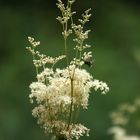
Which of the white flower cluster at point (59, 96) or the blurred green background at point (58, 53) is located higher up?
the blurred green background at point (58, 53)

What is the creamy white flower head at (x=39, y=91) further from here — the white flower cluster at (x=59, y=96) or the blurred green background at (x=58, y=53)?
the blurred green background at (x=58, y=53)

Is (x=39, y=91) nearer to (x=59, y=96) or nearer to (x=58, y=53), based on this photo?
(x=59, y=96)

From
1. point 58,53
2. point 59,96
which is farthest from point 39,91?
point 58,53

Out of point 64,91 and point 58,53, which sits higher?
point 58,53

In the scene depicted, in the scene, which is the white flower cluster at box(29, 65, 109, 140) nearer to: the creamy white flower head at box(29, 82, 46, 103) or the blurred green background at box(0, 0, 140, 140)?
the creamy white flower head at box(29, 82, 46, 103)

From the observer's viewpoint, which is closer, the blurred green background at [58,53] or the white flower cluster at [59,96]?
the white flower cluster at [59,96]

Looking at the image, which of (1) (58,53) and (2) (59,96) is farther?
(1) (58,53)

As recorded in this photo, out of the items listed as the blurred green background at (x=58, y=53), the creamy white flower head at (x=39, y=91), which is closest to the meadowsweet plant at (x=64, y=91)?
the creamy white flower head at (x=39, y=91)

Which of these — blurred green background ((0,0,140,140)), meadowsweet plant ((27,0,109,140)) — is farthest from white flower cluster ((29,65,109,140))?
blurred green background ((0,0,140,140))

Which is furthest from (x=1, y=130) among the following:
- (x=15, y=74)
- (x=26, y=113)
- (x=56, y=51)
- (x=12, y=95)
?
(x=56, y=51)
